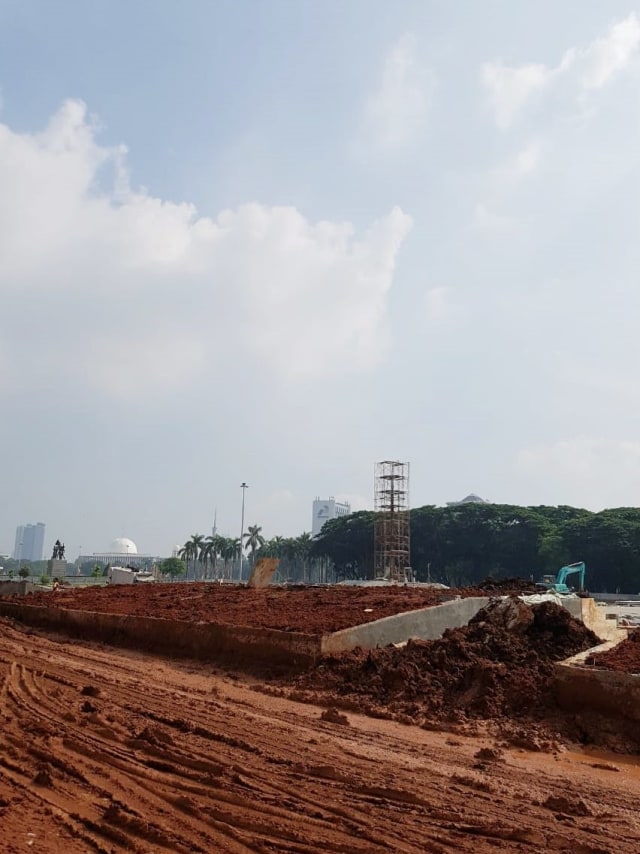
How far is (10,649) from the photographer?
14.3 metres

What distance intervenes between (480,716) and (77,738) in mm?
6186

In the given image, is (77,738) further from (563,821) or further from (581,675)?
(581,675)

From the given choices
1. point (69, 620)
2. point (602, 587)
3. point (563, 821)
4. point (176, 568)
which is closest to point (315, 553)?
point (176, 568)

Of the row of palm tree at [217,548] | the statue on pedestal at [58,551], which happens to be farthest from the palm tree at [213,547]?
the statue on pedestal at [58,551]

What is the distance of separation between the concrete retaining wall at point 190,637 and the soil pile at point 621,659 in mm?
5074

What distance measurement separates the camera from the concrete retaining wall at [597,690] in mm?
10156

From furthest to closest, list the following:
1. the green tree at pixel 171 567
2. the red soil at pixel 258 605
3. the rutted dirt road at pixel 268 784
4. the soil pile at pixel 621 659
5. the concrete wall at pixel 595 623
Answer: the green tree at pixel 171 567
the concrete wall at pixel 595 623
the red soil at pixel 258 605
the soil pile at pixel 621 659
the rutted dirt road at pixel 268 784

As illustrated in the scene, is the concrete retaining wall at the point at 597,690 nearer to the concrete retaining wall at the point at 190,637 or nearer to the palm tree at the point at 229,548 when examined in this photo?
the concrete retaining wall at the point at 190,637

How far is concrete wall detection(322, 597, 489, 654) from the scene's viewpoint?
1383cm

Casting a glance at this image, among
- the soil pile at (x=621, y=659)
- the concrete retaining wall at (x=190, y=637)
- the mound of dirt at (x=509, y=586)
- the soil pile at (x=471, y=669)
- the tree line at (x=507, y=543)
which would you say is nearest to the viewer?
the soil pile at (x=621, y=659)

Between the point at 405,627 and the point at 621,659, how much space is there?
507 centimetres

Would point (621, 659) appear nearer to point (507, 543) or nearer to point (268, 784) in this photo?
point (268, 784)

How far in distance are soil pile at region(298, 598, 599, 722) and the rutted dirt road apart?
118 centimetres

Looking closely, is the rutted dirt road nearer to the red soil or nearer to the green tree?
the red soil
